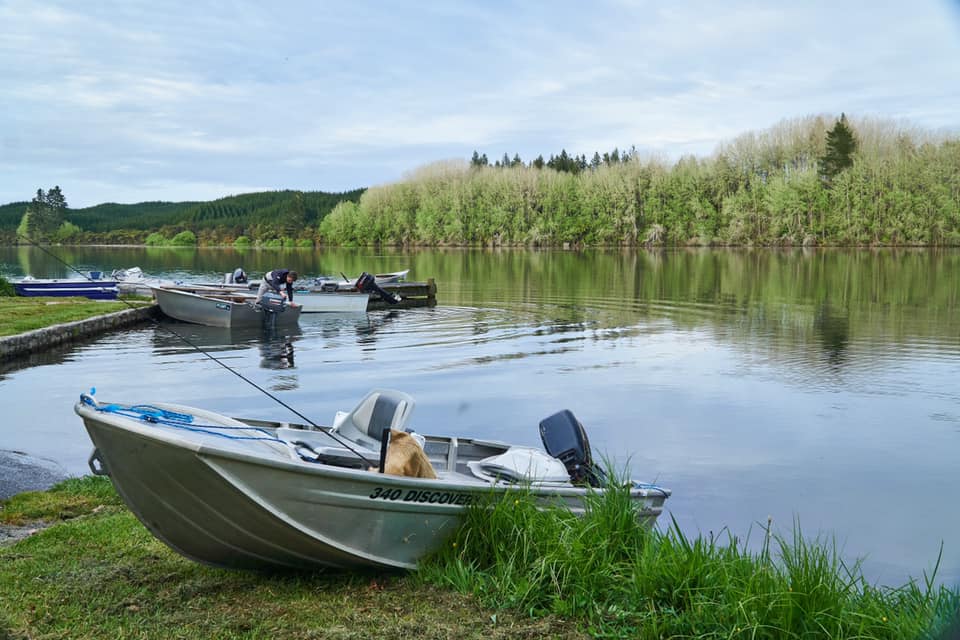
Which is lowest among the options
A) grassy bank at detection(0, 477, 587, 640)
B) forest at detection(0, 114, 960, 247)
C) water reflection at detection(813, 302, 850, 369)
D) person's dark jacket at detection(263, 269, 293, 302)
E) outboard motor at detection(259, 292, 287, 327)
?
water reflection at detection(813, 302, 850, 369)

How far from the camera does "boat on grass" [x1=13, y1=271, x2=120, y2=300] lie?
1430 inches

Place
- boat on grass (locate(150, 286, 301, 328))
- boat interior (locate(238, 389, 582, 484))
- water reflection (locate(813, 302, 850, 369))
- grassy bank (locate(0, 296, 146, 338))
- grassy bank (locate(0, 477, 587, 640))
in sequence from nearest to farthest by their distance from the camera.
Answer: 1. grassy bank (locate(0, 477, 587, 640))
2. boat interior (locate(238, 389, 582, 484))
3. water reflection (locate(813, 302, 850, 369))
4. grassy bank (locate(0, 296, 146, 338))
5. boat on grass (locate(150, 286, 301, 328))

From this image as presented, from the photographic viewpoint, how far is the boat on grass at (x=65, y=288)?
119 feet

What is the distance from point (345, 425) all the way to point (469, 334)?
1905 centimetres

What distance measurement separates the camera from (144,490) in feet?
20.0

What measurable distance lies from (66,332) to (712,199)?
110565 mm

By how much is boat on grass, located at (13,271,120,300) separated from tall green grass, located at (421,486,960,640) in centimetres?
3393

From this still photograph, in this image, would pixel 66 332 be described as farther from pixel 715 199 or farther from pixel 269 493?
pixel 715 199

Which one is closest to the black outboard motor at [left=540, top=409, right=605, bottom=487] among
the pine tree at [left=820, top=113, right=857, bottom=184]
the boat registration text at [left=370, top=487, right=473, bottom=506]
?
the boat registration text at [left=370, top=487, right=473, bottom=506]

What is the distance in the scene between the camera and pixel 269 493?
20.1 feet

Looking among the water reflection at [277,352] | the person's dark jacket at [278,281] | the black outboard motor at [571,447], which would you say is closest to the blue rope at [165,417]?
the black outboard motor at [571,447]

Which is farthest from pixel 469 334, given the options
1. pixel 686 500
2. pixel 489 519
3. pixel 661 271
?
pixel 661 271

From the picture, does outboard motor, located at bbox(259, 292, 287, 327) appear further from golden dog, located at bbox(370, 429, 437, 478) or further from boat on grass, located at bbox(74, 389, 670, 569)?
golden dog, located at bbox(370, 429, 437, 478)

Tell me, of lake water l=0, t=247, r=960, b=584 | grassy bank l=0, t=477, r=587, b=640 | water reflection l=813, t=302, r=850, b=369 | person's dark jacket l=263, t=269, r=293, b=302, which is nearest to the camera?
grassy bank l=0, t=477, r=587, b=640
